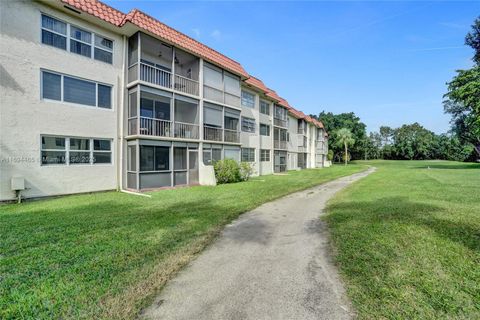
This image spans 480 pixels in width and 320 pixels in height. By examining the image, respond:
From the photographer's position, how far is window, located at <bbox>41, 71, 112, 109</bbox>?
10953mm

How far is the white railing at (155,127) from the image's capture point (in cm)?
1347

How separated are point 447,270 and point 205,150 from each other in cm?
1495

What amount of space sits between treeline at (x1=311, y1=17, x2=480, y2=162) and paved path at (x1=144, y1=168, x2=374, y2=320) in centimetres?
2112

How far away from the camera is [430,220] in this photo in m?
→ 6.91

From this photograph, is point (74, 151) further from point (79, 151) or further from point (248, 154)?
point (248, 154)

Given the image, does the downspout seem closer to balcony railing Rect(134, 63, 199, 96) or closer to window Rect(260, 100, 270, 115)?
balcony railing Rect(134, 63, 199, 96)

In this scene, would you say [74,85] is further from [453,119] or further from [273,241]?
[453,119]

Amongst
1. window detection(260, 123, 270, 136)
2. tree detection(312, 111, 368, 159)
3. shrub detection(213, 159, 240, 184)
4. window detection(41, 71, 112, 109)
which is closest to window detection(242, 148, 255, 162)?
window detection(260, 123, 270, 136)

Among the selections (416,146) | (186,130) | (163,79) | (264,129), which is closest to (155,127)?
(186,130)

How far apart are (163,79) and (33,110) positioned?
7023mm

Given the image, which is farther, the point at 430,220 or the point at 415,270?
the point at 430,220

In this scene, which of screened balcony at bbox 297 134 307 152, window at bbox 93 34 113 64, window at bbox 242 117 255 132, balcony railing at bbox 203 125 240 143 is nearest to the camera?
window at bbox 93 34 113 64

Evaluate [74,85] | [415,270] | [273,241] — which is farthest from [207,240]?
[74,85]

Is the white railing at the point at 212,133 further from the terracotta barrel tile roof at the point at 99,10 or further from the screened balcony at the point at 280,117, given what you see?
the screened balcony at the point at 280,117
